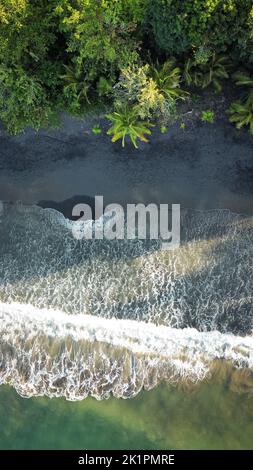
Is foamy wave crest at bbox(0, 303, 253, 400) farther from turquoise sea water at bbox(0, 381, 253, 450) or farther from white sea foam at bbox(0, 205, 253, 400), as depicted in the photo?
turquoise sea water at bbox(0, 381, 253, 450)

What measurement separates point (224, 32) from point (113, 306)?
5549 millimetres

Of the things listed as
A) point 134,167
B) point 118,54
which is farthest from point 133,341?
point 118,54

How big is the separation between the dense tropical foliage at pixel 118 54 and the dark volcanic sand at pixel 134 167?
57 cm

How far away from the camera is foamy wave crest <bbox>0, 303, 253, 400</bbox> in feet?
31.0

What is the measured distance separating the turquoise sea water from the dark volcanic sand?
12.9 feet

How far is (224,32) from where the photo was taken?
7.64 metres

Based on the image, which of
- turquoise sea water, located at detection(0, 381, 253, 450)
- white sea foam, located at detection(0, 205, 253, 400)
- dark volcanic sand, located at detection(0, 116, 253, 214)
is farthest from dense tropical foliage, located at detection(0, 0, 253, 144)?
turquoise sea water, located at detection(0, 381, 253, 450)

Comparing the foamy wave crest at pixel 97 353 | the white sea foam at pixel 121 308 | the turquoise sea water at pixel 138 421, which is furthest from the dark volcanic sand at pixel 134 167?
the turquoise sea water at pixel 138 421

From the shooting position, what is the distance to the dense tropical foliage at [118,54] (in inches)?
299

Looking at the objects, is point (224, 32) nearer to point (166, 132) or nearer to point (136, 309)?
point (166, 132)

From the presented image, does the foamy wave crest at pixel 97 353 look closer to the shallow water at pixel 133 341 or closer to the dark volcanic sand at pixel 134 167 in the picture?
the shallow water at pixel 133 341

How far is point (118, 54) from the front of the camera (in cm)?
809
